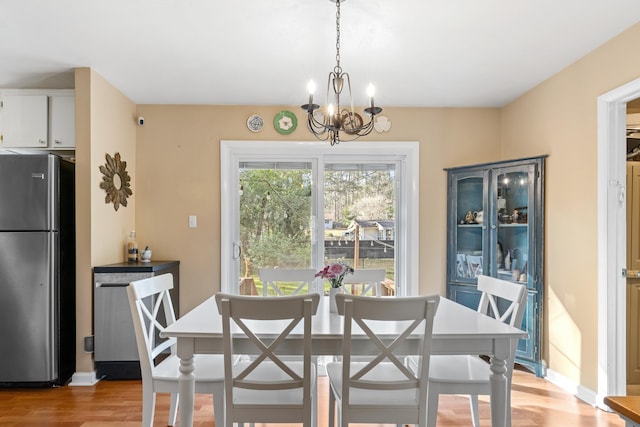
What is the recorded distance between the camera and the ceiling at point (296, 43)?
2.24 meters

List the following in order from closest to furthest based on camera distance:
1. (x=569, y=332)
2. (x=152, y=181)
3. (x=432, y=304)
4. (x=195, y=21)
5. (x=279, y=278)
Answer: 1. (x=432, y=304)
2. (x=195, y=21)
3. (x=279, y=278)
4. (x=569, y=332)
5. (x=152, y=181)

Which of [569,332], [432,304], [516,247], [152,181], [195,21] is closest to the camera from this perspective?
[432,304]

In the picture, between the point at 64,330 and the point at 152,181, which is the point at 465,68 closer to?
the point at 152,181

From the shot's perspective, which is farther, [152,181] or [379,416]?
[152,181]

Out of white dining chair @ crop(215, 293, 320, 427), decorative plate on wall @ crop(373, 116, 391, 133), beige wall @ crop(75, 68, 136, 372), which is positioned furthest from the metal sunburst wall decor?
decorative plate on wall @ crop(373, 116, 391, 133)

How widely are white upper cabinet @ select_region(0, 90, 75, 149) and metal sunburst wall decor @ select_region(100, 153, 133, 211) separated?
37 cm

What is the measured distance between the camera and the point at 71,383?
3.11 meters

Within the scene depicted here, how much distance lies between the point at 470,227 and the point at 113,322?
10.4 feet

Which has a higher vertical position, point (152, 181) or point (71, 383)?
point (152, 181)

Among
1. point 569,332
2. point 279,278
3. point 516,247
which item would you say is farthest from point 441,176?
point 279,278

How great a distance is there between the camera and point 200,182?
396 cm

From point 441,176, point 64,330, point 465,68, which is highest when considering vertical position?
point 465,68

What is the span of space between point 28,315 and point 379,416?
2.68 m

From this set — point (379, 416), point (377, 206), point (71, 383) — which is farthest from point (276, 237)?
point (379, 416)
